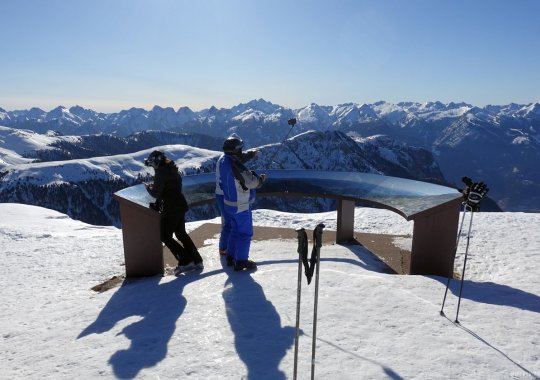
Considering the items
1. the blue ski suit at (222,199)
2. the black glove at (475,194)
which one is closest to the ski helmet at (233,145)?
the blue ski suit at (222,199)

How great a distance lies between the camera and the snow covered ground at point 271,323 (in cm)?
436

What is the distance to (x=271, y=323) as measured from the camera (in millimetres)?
5461

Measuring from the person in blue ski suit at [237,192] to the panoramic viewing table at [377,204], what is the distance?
5.32ft

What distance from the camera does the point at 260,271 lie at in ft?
26.0

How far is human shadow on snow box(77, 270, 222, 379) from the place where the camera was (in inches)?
182

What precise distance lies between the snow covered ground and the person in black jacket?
0.47 m

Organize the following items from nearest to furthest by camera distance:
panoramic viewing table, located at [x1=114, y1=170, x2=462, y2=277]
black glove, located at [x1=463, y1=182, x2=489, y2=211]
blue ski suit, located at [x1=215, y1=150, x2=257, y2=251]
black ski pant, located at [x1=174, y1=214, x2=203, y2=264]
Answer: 1. black glove, located at [x1=463, y1=182, x2=489, y2=211]
2. panoramic viewing table, located at [x1=114, y1=170, x2=462, y2=277]
3. blue ski suit, located at [x1=215, y1=150, x2=257, y2=251]
4. black ski pant, located at [x1=174, y1=214, x2=203, y2=264]

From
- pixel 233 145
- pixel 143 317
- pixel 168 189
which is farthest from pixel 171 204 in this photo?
pixel 143 317

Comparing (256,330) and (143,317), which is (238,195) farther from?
(256,330)

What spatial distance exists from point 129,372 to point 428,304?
14.1 ft

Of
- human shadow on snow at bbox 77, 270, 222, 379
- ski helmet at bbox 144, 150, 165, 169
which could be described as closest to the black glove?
human shadow on snow at bbox 77, 270, 222, 379

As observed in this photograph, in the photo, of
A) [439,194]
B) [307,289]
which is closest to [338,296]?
[307,289]

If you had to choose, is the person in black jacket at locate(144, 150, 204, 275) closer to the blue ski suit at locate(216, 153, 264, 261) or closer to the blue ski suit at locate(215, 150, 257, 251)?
the blue ski suit at locate(215, 150, 257, 251)

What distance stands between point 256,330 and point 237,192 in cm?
308
